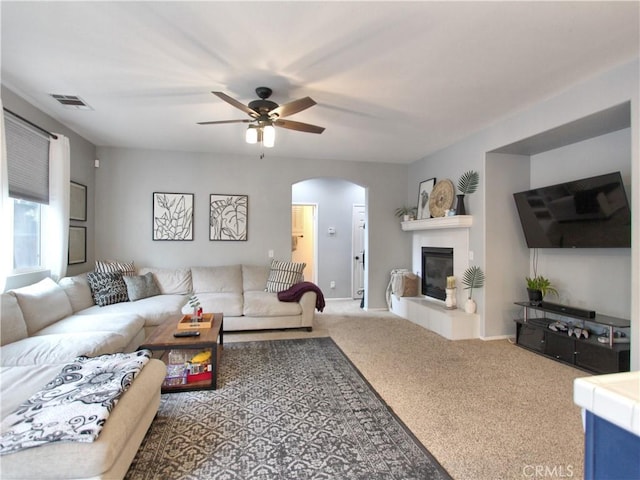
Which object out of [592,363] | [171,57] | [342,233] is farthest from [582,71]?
[342,233]

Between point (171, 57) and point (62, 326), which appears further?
point (62, 326)

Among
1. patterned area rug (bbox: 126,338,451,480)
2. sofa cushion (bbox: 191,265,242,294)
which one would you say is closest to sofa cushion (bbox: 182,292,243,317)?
sofa cushion (bbox: 191,265,242,294)

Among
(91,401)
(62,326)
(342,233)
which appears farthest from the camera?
(342,233)

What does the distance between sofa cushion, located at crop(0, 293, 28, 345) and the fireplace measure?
15.6ft

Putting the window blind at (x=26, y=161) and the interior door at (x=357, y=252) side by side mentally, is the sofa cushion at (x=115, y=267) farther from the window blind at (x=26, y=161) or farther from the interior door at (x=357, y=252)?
the interior door at (x=357, y=252)

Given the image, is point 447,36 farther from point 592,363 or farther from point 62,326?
point 62,326

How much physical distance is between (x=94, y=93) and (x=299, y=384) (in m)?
3.28

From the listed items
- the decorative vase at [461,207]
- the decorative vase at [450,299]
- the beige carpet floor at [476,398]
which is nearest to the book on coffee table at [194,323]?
the beige carpet floor at [476,398]

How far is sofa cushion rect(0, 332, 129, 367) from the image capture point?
227cm

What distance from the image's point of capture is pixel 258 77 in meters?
2.74

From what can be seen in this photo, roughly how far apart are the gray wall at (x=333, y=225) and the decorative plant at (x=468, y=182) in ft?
9.54

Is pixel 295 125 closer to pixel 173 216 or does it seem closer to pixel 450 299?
pixel 173 216

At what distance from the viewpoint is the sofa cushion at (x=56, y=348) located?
7.45ft

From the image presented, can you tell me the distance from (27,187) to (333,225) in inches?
194
